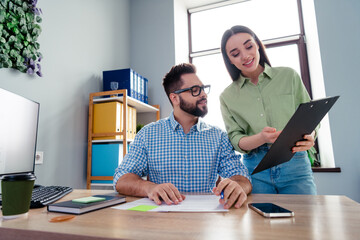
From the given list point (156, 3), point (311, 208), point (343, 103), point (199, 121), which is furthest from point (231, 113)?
point (156, 3)

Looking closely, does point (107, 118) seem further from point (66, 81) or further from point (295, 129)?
point (295, 129)

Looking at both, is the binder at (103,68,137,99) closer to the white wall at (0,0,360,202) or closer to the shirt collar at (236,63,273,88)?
the white wall at (0,0,360,202)

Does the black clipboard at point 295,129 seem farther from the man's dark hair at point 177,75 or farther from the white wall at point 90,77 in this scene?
the white wall at point 90,77

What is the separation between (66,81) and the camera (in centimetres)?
215

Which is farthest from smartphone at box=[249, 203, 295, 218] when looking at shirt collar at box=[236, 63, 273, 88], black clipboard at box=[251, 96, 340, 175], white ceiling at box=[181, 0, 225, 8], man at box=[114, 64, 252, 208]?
white ceiling at box=[181, 0, 225, 8]

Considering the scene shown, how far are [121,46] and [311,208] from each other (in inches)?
116

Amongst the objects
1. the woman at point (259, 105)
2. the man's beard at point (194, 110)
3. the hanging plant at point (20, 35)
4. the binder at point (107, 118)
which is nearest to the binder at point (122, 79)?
the binder at point (107, 118)

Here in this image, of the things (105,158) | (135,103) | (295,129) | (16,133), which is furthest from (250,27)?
(16,133)

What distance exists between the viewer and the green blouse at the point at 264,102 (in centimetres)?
121

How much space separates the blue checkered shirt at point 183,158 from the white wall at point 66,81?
3.34 ft

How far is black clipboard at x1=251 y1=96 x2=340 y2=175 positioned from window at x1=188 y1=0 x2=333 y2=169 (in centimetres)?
217

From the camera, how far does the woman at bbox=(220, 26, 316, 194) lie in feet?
3.76

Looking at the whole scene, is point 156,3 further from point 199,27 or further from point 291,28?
point 291,28

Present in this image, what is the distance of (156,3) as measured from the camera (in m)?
3.33
